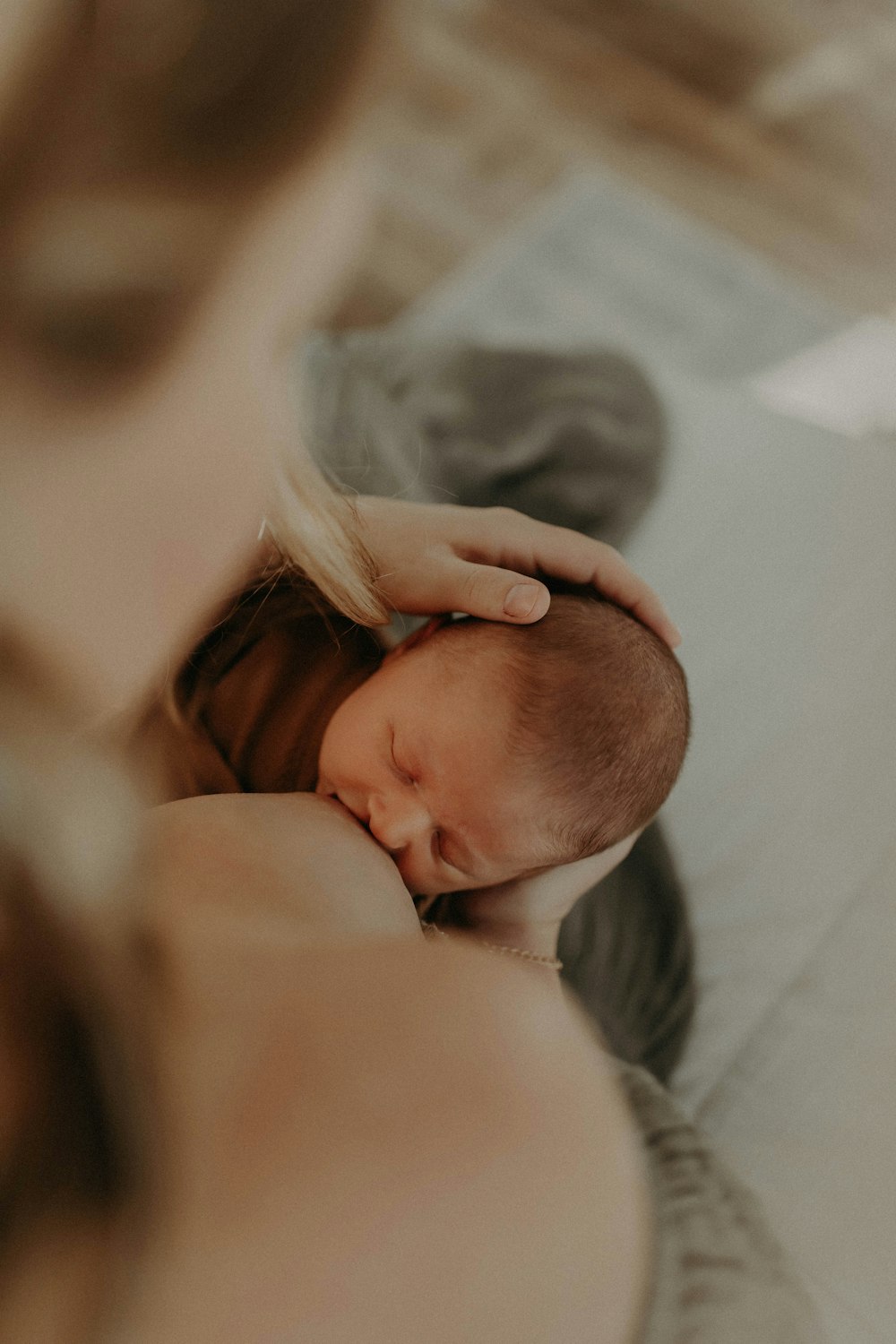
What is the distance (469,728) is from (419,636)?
0.22ft

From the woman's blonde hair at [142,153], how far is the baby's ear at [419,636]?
0.30 meters

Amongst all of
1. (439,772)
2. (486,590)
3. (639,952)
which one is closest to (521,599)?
(486,590)

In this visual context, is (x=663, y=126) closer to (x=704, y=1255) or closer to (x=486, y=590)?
(x=486, y=590)

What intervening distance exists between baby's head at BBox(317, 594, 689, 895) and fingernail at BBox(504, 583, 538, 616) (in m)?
0.04

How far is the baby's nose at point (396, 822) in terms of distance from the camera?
0.56m

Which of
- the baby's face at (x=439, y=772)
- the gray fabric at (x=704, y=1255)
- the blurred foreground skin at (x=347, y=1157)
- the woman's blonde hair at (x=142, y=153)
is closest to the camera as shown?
the woman's blonde hair at (x=142, y=153)

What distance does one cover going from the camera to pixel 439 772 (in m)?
0.61

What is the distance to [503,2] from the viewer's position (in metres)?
1.75

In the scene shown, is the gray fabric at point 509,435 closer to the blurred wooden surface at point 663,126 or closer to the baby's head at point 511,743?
the baby's head at point 511,743

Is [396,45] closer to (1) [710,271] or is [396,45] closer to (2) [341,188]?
(2) [341,188]

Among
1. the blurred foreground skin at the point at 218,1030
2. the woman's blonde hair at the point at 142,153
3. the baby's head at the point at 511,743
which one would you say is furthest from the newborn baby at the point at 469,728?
the woman's blonde hair at the point at 142,153

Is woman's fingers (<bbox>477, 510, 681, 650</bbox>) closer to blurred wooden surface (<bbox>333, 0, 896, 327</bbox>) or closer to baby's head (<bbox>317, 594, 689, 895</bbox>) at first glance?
baby's head (<bbox>317, 594, 689, 895</bbox>)

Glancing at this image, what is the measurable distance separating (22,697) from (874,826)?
48cm

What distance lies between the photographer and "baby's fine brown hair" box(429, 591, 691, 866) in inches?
22.5
